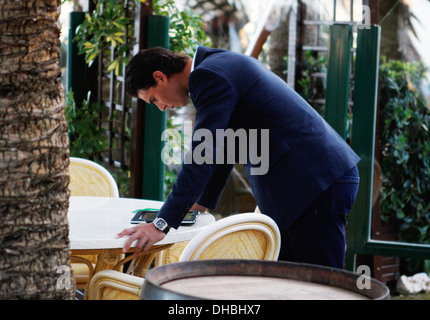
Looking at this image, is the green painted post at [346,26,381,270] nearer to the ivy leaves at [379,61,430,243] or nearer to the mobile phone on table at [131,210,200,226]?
the ivy leaves at [379,61,430,243]

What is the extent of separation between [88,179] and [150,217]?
105 cm

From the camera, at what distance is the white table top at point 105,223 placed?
6.83ft

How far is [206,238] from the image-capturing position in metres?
1.83

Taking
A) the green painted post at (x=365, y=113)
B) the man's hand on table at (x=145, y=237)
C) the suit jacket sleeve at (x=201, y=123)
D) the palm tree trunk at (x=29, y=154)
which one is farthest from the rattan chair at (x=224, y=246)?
the green painted post at (x=365, y=113)

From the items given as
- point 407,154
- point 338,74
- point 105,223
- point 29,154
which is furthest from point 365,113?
point 29,154

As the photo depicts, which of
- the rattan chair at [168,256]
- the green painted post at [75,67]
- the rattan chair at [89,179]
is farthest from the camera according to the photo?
the green painted post at [75,67]

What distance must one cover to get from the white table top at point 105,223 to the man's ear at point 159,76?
0.56m

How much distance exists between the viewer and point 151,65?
2.37m

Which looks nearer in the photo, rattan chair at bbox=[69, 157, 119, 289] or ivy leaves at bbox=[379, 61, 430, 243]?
rattan chair at bbox=[69, 157, 119, 289]

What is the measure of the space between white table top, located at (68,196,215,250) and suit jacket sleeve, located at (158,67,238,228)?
0.59ft

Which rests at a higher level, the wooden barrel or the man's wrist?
the wooden barrel

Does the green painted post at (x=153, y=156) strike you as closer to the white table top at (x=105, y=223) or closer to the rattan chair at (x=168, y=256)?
the white table top at (x=105, y=223)

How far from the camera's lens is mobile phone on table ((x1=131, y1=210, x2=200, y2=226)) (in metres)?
2.39

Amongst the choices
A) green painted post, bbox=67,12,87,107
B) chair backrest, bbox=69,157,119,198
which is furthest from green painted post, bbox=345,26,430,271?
green painted post, bbox=67,12,87,107
